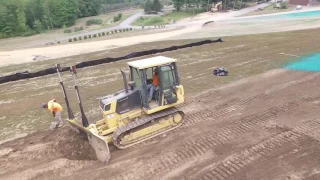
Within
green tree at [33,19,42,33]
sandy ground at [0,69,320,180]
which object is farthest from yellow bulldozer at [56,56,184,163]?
green tree at [33,19,42,33]

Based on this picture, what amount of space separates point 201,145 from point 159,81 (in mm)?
2438

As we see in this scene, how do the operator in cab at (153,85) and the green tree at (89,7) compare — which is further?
the green tree at (89,7)

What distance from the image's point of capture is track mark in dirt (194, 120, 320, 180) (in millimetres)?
7664

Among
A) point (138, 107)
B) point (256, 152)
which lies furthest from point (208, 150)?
point (138, 107)

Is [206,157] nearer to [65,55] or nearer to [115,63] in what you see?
[115,63]

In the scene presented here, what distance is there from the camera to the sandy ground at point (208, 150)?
7785 millimetres

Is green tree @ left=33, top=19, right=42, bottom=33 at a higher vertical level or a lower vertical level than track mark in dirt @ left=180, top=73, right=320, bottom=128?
higher

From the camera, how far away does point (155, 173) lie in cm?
783

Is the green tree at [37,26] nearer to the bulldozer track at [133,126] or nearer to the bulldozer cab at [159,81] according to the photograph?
the bulldozer cab at [159,81]

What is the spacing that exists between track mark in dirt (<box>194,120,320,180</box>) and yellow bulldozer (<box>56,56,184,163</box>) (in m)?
2.61

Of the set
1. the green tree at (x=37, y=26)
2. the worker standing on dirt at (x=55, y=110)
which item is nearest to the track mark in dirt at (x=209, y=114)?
the worker standing on dirt at (x=55, y=110)

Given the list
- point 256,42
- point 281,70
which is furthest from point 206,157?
point 256,42

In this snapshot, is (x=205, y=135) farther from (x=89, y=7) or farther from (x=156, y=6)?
(x=89, y=7)

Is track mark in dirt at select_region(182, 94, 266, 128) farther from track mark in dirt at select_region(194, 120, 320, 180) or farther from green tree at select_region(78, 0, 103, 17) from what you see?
green tree at select_region(78, 0, 103, 17)
